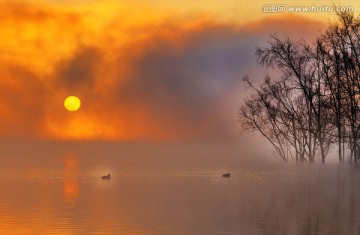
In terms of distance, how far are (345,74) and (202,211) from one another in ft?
103

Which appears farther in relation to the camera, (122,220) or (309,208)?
(309,208)

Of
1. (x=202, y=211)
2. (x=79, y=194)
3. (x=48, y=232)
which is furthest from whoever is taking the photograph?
(x=79, y=194)

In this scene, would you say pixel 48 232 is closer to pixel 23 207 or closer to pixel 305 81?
pixel 23 207

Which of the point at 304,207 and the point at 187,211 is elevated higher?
the point at 304,207

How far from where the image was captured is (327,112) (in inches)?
2813

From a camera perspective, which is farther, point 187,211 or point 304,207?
point 304,207

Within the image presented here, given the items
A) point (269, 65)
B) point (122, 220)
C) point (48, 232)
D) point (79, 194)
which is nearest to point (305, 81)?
point (269, 65)

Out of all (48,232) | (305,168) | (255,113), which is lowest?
(48,232)

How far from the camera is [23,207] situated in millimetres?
39031

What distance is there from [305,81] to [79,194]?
1105 inches

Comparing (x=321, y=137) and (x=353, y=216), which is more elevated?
(x=321, y=137)

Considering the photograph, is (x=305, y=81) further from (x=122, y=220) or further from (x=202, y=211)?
(x=122, y=220)

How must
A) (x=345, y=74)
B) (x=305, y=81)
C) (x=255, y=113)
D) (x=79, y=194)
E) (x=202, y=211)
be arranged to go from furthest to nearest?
(x=255, y=113), (x=305, y=81), (x=345, y=74), (x=79, y=194), (x=202, y=211)

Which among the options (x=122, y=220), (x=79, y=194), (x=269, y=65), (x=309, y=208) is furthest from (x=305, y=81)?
(x=122, y=220)
